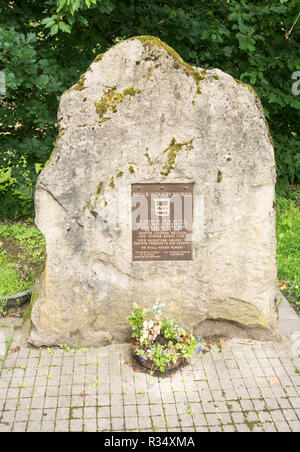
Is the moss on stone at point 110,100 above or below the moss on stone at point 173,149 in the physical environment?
above

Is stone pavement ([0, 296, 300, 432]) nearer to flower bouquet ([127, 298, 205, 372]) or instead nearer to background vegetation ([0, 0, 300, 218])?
flower bouquet ([127, 298, 205, 372])

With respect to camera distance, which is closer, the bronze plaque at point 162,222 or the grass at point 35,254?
the bronze plaque at point 162,222

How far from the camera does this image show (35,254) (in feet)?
22.5

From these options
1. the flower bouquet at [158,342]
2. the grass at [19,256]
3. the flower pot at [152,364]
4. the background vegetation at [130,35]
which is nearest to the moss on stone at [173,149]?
the flower bouquet at [158,342]

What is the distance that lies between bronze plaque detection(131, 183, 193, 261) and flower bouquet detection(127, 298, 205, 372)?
0.46 m

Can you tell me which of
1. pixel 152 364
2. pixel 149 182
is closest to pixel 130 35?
pixel 149 182

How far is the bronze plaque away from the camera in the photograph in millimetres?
4844

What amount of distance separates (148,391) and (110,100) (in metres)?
2.55

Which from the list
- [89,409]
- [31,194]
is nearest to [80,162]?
[89,409]

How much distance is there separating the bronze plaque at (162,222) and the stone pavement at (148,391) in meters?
0.99

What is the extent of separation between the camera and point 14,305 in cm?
575

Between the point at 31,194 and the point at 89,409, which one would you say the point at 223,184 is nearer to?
the point at 89,409

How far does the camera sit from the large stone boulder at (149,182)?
4.68m

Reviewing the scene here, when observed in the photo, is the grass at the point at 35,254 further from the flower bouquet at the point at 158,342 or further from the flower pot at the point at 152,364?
the flower pot at the point at 152,364
